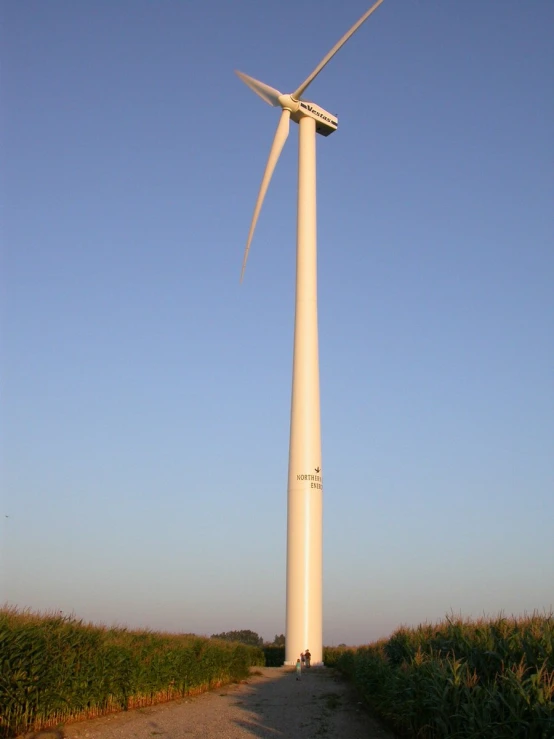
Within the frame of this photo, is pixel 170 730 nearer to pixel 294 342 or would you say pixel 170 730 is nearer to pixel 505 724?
pixel 505 724

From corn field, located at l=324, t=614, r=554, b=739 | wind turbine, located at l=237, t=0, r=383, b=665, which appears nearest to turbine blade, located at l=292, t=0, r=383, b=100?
wind turbine, located at l=237, t=0, r=383, b=665

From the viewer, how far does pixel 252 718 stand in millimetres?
22641

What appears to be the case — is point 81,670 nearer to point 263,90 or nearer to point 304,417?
point 304,417

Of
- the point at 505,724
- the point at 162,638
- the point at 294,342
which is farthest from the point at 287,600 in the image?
the point at 505,724

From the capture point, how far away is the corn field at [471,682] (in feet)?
42.4

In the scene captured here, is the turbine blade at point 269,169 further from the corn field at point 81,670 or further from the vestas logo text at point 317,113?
the corn field at point 81,670

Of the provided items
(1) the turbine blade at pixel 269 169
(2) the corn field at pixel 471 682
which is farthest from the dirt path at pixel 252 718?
(1) the turbine blade at pixel 269 169

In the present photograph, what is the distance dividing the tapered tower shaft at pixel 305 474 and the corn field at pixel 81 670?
802cm

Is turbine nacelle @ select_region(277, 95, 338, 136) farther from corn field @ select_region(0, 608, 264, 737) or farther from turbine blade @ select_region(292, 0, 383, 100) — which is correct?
corn field @ select_region(0, 608, 264, 737)

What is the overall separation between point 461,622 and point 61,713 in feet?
43.6

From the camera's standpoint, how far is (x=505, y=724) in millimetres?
12758

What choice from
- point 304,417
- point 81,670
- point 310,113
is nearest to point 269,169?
point 310,113

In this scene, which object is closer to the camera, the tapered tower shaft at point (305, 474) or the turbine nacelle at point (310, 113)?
the tapered tower shaft at point (305, 474)

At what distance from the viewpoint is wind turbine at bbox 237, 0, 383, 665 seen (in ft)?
124
